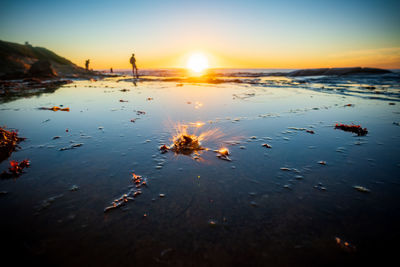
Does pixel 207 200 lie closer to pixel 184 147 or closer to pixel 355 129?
pixel 184 147

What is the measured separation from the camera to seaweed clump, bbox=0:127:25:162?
19.9ft

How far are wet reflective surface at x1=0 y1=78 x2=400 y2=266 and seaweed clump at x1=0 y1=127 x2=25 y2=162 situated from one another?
30 cm

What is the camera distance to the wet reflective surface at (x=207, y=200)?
2.86 m

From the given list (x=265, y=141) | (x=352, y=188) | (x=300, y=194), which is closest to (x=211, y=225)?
(x=300, y=194)

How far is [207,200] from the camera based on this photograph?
4039 millimetres

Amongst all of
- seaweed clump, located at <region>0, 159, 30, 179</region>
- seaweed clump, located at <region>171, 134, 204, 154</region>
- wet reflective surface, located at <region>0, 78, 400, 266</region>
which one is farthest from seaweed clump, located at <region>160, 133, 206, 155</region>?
seaweed clump, located at <region>0, 159, 30, 179</region>

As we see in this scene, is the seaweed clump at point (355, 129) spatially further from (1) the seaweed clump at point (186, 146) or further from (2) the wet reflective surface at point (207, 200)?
(1) the seaweed clump at point (186, 146)

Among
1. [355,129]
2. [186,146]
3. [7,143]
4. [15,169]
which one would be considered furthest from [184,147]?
[355,129]

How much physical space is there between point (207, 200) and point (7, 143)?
796 cm

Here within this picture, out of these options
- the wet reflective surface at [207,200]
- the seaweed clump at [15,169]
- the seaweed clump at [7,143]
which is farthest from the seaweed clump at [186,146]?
the seaweed clump at [7,143]

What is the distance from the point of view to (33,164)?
5.48 meters

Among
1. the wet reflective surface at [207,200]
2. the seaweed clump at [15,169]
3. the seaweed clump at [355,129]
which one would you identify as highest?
the seaweed clump at [355,129]

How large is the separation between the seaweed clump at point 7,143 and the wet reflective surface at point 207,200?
30 centimetres

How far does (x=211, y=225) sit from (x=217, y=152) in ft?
10.9
